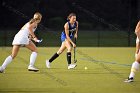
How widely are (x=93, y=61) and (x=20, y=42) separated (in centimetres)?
557

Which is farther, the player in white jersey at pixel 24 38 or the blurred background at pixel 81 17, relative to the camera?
the blurred background at pixel 81 17

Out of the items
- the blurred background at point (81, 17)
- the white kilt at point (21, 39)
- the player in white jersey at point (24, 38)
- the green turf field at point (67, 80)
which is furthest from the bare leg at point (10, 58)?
the blurred background at point (81, 17)

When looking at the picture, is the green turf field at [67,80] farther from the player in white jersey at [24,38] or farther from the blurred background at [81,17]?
the blurred background at [81,17]

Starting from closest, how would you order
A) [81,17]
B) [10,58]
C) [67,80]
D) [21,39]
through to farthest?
1. [67,80]
2. [10,58]
3. [21,39]
4. [81,17]

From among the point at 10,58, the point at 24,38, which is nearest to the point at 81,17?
the point at 24,38

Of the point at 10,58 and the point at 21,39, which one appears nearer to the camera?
the point at 10,58

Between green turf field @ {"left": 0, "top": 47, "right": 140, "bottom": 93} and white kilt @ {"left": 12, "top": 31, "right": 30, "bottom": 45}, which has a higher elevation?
white kilt @ {"left": 12, "top": 31, "right": 30, "bottom": 45}

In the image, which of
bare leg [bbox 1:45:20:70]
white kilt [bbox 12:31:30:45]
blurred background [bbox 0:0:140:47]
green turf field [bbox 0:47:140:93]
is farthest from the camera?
blurred background [bbox 0:0:140:47]

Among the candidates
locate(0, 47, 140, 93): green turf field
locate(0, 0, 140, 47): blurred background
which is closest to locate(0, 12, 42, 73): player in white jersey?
locate(0, 47, 140, 93): green turf field

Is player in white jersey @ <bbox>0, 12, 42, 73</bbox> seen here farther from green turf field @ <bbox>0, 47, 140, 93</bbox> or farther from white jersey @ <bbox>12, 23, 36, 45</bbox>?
green turf field @ <bbox>0, 47, 140, 93</bbox>

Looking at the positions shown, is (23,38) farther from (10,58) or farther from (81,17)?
(81,17)

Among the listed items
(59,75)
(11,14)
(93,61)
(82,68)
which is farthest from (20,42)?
(11,14)

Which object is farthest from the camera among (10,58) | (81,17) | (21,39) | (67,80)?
(81,17)

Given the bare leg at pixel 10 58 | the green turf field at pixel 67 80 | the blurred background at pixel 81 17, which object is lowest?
the green turf field at pixel 67 80
